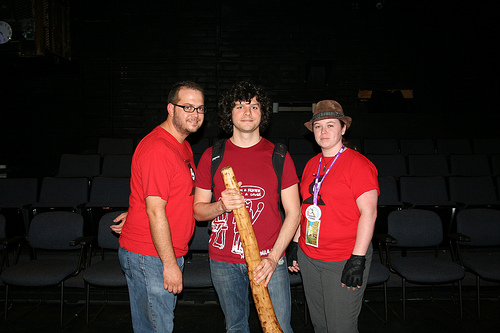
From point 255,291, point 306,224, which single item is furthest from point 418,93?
point 255,291

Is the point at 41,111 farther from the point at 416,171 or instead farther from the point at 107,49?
the point at 416,171

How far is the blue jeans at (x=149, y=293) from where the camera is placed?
5.31 feet

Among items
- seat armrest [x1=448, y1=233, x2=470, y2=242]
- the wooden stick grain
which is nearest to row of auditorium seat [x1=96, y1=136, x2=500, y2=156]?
seat armrest [x1=448, y1=233, x2=470, y2=242]

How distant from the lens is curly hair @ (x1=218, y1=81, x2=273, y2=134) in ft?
5.65

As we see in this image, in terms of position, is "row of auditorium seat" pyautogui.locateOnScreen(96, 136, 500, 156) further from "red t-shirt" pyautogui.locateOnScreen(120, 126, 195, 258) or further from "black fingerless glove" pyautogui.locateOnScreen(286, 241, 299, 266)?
"red t-shirt" pyautogui.locateOnScreen(120, 126, 195, 258)

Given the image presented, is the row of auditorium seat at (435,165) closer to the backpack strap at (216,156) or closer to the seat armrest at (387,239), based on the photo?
the seat armrest at (387,239)

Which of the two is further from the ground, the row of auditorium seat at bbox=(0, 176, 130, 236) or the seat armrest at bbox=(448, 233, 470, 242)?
the row of auditorium seat at bbox=(0, 176, 130, 236)

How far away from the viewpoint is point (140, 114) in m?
7.74

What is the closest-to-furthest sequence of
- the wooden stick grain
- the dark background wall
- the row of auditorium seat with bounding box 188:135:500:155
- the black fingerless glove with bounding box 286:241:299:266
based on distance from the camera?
the wooden stick grain
the black fingerless glove with bounding box 286:241:299:266
the row of auditorium seat with bounding box 188:135:500:155
the dark background wall

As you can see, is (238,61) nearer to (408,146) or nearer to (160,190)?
(408,146)

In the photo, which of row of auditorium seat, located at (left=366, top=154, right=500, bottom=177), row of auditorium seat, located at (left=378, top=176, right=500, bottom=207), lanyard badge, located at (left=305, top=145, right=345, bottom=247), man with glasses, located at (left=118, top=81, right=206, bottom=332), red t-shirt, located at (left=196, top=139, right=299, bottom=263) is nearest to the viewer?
man with glasses, located at (left=118, top=81, right=206, bottom=332)

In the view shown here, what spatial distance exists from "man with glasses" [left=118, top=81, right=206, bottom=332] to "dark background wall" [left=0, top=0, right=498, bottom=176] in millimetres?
6147

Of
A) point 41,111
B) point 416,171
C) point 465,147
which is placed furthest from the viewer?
point 41,111

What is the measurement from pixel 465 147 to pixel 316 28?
4.26 m
